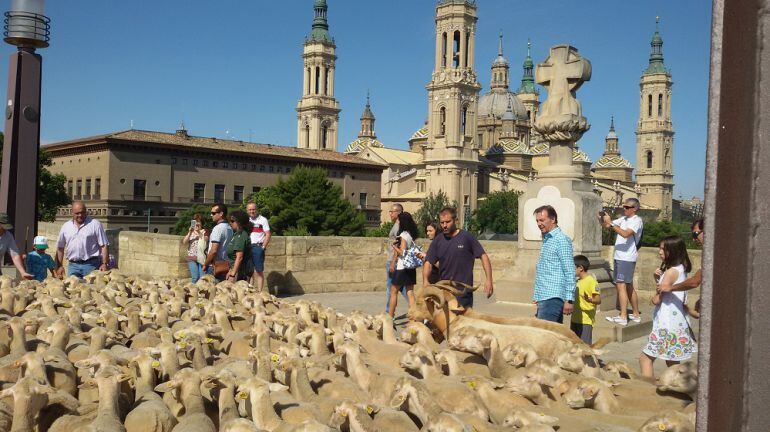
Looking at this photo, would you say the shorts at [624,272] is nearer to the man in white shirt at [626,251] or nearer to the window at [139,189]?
the man in white shirt at [626,251]

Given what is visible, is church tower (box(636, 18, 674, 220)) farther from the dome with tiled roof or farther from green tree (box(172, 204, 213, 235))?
green tree (box(172, 204, 213, 235))

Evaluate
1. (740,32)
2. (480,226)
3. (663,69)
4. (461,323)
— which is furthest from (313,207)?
(663,69)

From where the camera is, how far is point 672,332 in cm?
583

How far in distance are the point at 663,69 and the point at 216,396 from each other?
138057mm

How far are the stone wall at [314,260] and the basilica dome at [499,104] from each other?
109 m

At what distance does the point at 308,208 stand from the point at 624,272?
2274 inches

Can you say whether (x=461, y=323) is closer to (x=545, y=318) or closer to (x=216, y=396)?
(x=545, y=318)

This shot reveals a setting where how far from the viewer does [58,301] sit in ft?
25.8

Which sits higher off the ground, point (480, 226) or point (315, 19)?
point (315, 19)

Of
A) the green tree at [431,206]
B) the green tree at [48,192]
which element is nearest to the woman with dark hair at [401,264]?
the green tree at [48,192]

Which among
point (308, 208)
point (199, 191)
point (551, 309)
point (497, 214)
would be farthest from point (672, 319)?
point (497, 214)

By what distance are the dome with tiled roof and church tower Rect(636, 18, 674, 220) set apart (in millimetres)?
50248

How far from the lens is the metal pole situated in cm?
1363

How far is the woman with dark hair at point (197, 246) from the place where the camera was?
36.9ft
